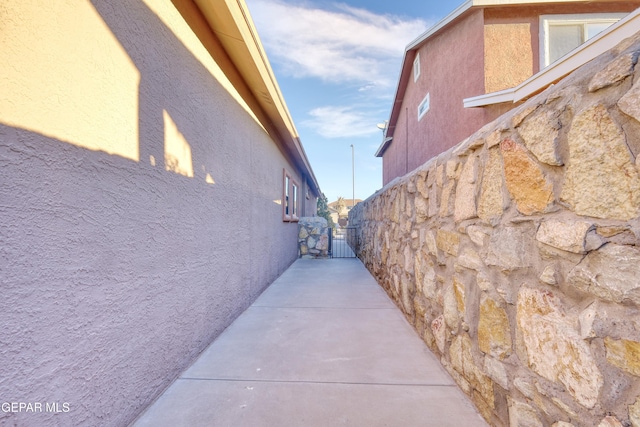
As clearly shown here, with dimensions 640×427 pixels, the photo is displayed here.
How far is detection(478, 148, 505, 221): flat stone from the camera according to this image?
1.70 metres

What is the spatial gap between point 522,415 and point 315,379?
139 centimetres

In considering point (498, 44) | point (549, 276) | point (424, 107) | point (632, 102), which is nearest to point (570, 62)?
point (498, 44)

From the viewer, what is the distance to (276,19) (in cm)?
541

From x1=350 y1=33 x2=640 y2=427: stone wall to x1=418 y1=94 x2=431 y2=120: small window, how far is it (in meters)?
5.55

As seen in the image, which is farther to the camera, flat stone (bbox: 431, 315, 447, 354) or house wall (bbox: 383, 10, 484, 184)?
house wall (bbox: 383, 10, 484, 184)

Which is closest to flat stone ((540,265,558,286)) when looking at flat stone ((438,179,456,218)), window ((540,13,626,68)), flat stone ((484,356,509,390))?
flat stone ((484,356,509,390))

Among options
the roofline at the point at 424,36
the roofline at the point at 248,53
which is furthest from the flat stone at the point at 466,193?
the roofline at the point at 424,36

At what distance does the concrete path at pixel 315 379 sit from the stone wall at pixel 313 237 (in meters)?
5.41

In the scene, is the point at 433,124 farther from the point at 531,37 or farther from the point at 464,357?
the point at 464,357

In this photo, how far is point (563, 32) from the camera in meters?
5.32

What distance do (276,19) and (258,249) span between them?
4.39 meters

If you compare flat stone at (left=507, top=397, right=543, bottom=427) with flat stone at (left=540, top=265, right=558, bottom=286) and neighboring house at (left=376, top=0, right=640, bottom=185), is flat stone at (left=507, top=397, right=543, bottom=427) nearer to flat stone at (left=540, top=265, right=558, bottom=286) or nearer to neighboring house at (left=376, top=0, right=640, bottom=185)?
flat stone at (left=540, top=265, right=558, bottom=286)

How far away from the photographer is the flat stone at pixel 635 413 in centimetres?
95

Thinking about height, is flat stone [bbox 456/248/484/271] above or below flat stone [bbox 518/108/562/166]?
below
